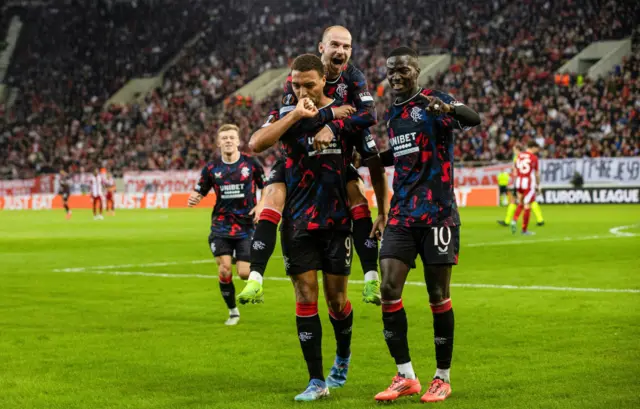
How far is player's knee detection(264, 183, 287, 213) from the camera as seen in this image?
294 inches

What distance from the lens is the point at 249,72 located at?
63219mm

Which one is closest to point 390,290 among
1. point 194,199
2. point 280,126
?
point 280,126

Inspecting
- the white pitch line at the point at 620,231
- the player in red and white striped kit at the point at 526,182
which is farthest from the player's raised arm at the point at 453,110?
the player in red and white striped kit at the point at 526,182

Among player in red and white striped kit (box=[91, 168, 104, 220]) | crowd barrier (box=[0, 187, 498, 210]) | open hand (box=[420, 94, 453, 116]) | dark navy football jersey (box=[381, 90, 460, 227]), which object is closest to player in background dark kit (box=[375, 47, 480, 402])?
dark navy football jersey (box=[381, 90, 460, 227])

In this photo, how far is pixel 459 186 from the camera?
46.2 meters

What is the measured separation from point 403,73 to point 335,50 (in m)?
0.52

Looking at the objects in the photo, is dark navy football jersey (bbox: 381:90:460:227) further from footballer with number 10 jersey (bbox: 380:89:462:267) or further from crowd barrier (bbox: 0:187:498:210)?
crowd barrier (bbox: 0:187:498:210)

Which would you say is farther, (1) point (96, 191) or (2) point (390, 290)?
(1) point (96, 191)

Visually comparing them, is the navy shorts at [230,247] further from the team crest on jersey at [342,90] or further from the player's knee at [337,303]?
the team crest on jersey at [342,90]

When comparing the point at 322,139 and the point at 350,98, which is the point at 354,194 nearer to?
the point at 322,139

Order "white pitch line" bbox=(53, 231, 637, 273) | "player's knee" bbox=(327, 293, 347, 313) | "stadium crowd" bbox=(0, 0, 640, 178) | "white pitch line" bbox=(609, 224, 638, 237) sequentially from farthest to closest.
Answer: "stadium crowd" bbox=(0, 0, 640, 178) → "white pitch line" bbox=(609, 224, 638, 237) → "white pitch line" bbox=(53, 231, 637, 273) → "player's knee" bbox=(327, 293, 347, 313)

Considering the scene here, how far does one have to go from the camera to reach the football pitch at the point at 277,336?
7.59m

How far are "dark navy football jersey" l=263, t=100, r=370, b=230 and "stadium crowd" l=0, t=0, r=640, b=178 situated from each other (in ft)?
121

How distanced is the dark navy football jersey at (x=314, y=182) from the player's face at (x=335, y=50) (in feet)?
0.95
